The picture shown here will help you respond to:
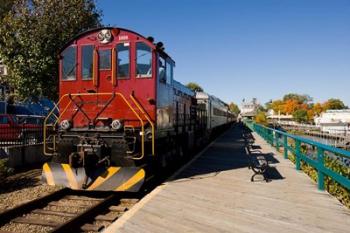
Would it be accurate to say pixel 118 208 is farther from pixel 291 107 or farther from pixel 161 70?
pixel 291 107

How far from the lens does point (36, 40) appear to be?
1502cm

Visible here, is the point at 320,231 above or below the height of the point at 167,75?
below

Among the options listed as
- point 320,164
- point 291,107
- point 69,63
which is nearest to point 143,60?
point 69,63

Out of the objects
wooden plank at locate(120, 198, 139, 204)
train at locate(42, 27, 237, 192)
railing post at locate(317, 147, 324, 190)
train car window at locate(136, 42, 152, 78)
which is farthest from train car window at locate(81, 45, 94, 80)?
railing post at locate(317, 147, 324, 190)

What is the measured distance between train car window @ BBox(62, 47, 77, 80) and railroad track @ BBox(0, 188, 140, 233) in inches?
115

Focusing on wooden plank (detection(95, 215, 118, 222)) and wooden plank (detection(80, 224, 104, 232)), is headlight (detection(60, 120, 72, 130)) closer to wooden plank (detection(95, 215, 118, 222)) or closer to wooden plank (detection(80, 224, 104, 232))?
wooden plank (detection(95, 215, 118, 222))

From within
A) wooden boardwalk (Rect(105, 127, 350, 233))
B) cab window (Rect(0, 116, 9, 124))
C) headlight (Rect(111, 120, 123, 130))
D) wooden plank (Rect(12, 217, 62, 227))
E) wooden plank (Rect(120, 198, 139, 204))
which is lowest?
wooden plank (Rect(120, 198, 139, 204))

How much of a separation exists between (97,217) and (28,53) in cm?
1064

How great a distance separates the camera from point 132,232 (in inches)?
200

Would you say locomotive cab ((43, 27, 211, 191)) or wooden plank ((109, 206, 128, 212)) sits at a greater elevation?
locomotive cab ((43, 27, 211, 191))

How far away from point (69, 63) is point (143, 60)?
6.57ft

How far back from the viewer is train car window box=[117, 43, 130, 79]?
9.01m

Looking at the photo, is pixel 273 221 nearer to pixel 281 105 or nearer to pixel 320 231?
pixel 320 231

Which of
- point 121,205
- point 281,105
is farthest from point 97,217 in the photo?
point 281,105
